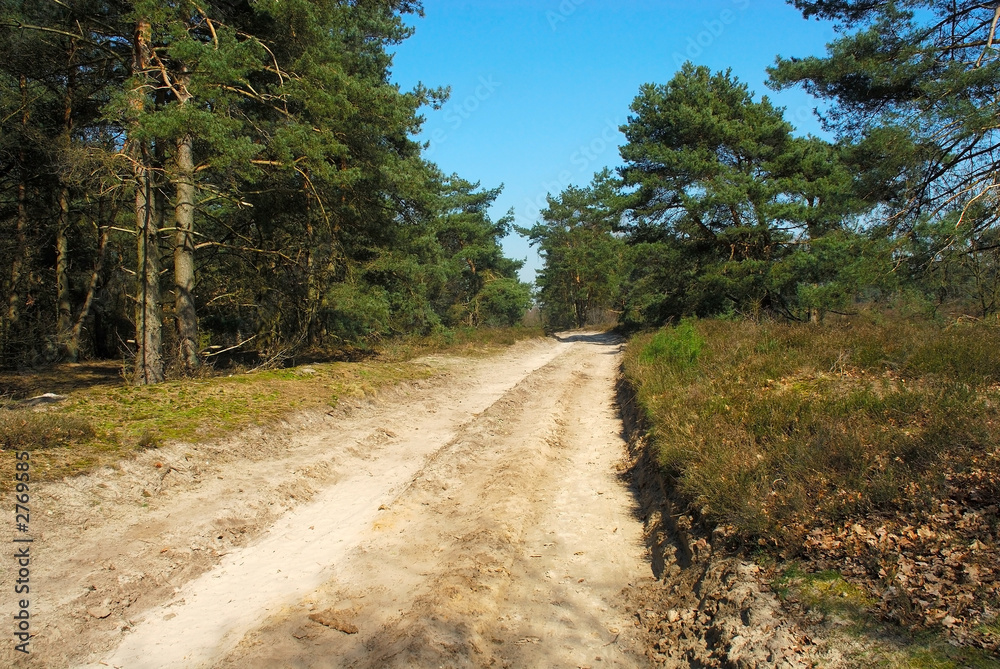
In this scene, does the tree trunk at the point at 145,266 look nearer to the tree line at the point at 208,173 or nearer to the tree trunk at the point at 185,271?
the tree line at the point at 208,173

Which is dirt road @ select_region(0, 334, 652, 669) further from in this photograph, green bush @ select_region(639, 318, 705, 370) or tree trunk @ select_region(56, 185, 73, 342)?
tree trunk @ select_region(56, 185, 73, 342)

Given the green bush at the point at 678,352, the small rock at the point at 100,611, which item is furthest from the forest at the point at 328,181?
the small rock at the point at 100,611

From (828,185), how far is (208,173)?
1950 cm

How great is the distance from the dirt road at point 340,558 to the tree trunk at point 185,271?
4737 mm

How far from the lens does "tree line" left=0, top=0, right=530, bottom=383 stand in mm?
9555

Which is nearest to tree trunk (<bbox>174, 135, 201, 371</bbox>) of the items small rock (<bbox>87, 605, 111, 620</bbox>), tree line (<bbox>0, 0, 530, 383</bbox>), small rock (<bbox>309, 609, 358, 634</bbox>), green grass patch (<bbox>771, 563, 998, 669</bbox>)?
tree line (<bbox>0, 0, 530, 383</bbox>)

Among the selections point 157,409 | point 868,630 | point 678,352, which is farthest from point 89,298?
point 868,630

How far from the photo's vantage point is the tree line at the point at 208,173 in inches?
376

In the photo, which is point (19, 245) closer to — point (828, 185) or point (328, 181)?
point (328, 181)

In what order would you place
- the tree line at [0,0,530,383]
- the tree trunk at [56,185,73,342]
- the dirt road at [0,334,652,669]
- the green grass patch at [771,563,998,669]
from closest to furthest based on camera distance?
the green grass patch at [771,563,998,669] < the dirt road at [0,334,652,669] < the tree line at [0,0,530,383] < the tree trunk at [56,185,73,342]

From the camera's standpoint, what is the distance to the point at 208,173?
12.1 metres

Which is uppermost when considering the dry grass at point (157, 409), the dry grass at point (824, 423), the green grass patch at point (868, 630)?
the dry grass at point (824, 423)

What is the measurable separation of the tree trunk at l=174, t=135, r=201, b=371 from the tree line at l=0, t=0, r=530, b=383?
0.04 meters

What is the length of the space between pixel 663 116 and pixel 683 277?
6.98m
